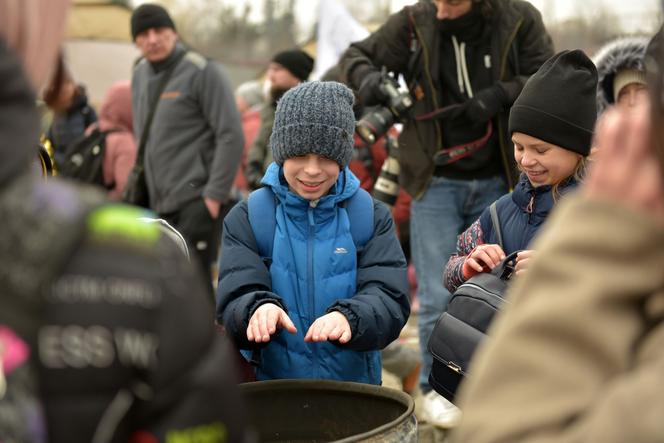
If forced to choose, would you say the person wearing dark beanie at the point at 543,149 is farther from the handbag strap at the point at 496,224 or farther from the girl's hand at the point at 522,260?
the girl's hand at the point at 522,260

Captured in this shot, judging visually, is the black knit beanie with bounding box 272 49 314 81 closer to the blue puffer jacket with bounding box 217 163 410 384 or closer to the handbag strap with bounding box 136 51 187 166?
the handbag strap with bounding box 136 51 187 166

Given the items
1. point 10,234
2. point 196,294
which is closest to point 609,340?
point 196,294

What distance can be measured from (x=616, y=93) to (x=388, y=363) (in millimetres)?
1746

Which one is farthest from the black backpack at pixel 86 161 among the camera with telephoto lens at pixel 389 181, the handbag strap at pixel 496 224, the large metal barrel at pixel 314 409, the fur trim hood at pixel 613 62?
the large metal barrel at pixel 314 409

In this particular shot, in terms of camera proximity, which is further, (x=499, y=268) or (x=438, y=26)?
(x=438, y=26)

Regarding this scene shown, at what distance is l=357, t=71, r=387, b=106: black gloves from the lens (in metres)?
4.46

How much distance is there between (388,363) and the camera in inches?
205

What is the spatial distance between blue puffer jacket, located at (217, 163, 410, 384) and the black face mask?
141 centimetres

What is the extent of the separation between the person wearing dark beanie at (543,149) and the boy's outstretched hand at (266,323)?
22.6 inches

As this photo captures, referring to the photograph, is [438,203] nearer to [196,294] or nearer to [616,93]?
[616,93]

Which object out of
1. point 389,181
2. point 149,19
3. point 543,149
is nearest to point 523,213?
point 543,149

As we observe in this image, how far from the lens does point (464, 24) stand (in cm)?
436

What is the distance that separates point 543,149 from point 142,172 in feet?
9.99

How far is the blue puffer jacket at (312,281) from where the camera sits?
3043 millimetres
